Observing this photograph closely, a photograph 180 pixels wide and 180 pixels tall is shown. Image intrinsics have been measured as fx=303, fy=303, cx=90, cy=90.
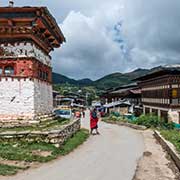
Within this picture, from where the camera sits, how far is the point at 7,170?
30.7 feet

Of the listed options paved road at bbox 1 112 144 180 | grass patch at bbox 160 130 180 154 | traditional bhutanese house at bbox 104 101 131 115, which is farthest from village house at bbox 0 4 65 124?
traditional bhutanese house at bbox 104 101 131 115

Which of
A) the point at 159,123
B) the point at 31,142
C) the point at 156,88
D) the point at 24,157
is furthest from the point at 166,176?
the point at 156,88

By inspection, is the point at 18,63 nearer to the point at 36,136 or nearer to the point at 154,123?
the point at 36,136

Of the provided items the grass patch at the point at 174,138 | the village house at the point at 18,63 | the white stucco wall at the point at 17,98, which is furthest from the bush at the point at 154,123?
the white stucco wall at the point at 17,98

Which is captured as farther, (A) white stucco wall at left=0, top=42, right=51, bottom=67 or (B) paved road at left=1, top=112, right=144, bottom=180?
(A) white stucco wall at left=0, top=42, right=51, bottom=67

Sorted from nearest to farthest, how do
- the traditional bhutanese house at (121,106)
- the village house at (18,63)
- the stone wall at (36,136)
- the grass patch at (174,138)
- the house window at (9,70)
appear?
the stone wall at (36,136)
the grass patch at (174,138)
the village house at (18,63)
the house window at (9,70)
the traditional bhutanese house at (121,106)

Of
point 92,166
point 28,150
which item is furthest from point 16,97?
point 92,166

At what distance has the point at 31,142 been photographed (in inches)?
511

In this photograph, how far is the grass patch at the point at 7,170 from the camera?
911cm

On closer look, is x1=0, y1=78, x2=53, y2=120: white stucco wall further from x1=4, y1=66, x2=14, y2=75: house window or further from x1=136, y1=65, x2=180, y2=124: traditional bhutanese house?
x1=136, y1=65, x2=180, y2=124: traditional bhutanese house

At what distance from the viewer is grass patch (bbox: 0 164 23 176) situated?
29.9 ft

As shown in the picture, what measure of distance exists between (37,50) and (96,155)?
7369 millimetres

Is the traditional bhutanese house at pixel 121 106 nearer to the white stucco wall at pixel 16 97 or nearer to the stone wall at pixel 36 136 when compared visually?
the white stucco wall at pixel 16 97

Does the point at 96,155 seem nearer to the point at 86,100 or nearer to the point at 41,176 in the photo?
the point at 41,176
